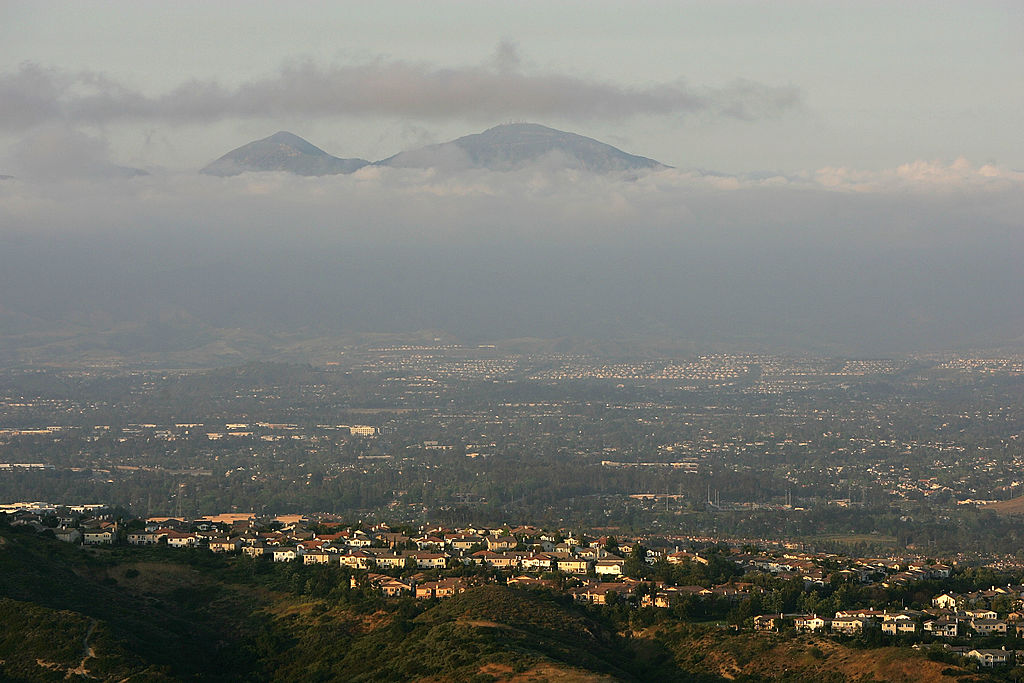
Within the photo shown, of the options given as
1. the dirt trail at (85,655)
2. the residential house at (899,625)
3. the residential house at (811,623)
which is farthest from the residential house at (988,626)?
the dirt trail at (85,655)

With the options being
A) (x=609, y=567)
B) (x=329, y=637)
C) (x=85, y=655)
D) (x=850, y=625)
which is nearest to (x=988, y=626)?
(x=850, y=625)

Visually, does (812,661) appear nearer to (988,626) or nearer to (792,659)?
(792,659)

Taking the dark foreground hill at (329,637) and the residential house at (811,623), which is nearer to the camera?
the dark foreground hill at (329,637)

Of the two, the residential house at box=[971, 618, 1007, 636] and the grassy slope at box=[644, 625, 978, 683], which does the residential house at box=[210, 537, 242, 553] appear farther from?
the residential house at box=[971, 618, 1007, 636]

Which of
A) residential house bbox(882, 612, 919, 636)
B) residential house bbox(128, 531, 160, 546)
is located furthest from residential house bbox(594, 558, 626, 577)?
residential house bbox(128, 531, 160, 546)

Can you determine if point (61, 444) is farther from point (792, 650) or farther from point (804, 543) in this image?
point (792, 650)

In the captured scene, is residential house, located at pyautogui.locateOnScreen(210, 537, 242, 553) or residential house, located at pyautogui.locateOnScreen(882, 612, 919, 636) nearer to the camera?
residential house, located at pyautogui.locateOnScreen(882, 612, 919, 636)

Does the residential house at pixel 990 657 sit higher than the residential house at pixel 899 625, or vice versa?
the residential house at pixel 990 657

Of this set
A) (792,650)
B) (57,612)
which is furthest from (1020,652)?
(57,612)

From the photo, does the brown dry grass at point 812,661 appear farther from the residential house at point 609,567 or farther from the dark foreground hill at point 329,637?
the residential house at point 609,567

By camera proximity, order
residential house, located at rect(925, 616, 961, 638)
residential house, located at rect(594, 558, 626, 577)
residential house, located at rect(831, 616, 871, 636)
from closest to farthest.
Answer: residential house, located at rect(831, 616, 871, 636)
residential house, located at rect(925, 616, 961, 638)
residential house, located at rect(594, 558, 626, 577)
